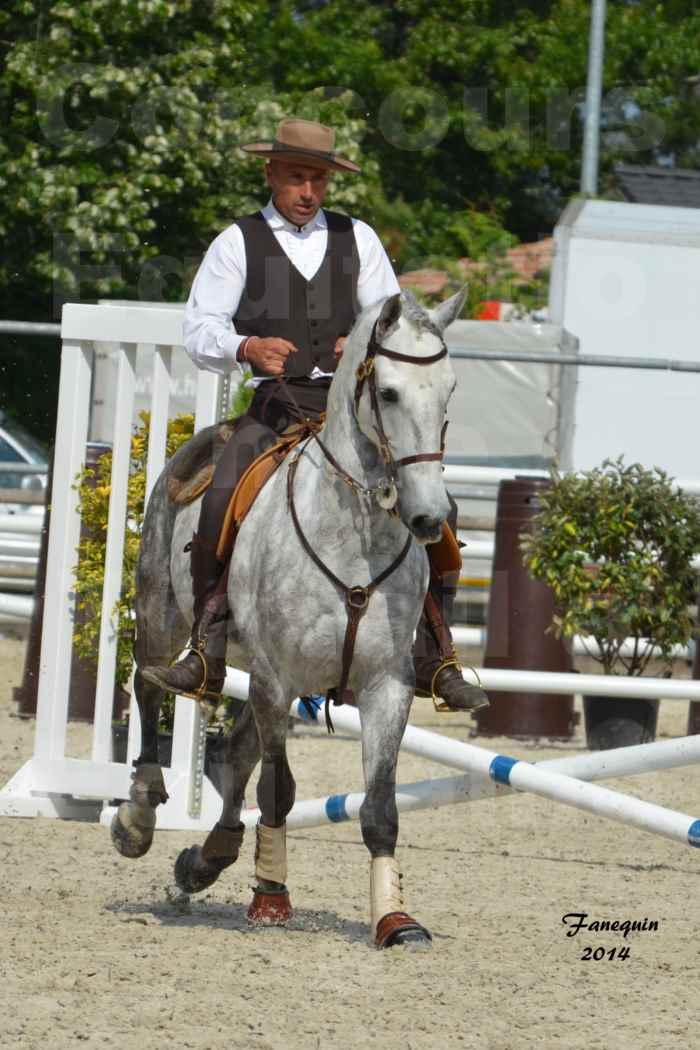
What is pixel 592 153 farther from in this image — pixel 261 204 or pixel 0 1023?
pixel 0 1023

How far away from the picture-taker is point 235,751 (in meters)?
6.11

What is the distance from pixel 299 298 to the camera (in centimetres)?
573

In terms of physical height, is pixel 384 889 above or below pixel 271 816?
below

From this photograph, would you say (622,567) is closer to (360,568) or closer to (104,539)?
(104,539)

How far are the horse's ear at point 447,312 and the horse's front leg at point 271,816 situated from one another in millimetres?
1250

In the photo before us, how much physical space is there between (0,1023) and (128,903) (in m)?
1.88

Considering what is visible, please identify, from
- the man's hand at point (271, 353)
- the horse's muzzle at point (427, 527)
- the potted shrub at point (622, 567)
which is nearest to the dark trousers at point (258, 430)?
the man's hand at point (271, 353)

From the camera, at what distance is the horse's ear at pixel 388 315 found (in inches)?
192

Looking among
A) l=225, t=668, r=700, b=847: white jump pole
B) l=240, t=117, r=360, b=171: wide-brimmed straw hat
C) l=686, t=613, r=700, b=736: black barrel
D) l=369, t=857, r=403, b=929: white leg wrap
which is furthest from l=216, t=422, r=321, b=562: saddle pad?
l=686, t=613, r=700, b=736: black barrel

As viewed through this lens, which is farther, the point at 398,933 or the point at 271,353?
the point at 271,353

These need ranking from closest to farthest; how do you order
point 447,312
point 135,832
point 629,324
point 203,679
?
point 447,312 < point 203,679 < point 135,832 < point 629,324

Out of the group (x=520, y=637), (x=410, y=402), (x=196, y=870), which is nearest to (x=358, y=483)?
(x=410, y=402)

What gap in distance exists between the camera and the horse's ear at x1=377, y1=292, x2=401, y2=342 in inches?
192

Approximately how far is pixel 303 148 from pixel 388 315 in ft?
3.54
